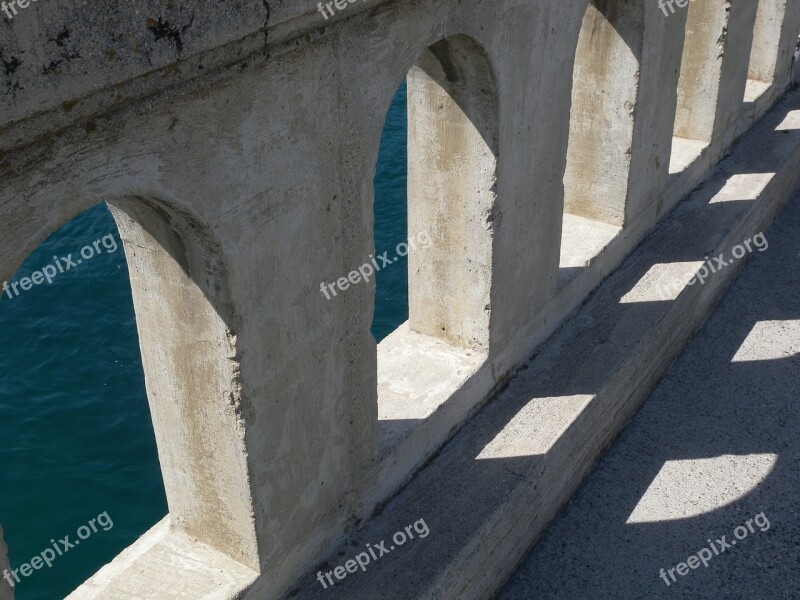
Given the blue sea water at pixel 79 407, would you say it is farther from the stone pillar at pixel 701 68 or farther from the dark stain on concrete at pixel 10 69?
the dark stain on concrete at pixel 10 69

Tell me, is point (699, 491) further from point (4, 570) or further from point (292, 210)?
point (4, 570)

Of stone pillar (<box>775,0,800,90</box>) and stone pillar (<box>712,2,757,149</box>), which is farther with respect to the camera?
stone pillar (<box>775,0,800,90</box>)

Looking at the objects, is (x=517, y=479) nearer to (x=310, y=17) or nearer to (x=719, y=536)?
(x=719, y=536)

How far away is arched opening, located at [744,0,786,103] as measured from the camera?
12.4m

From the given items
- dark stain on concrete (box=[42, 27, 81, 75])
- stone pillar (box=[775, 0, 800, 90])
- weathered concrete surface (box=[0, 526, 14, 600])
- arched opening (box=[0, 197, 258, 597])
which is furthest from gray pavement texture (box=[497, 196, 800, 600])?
dark stain on concrete (box=[42, 27, 81, 75])

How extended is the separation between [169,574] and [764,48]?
10.7 meters

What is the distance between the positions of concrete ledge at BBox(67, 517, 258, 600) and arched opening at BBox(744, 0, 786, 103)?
9649 millimetres

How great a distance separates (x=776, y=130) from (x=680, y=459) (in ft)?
19.9

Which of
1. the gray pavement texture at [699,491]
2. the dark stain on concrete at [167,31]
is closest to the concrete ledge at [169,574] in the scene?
the gray pavement texture at [699,491]

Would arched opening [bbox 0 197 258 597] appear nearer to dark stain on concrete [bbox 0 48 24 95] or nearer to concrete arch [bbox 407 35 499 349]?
dark stain on concrete [bbox 0 48 24 95]

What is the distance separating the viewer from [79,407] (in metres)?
10.8

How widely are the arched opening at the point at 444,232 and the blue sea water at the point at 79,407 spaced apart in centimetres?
377

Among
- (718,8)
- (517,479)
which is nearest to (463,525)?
(517,479)

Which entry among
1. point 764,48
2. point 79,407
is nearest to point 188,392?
point 79,407
